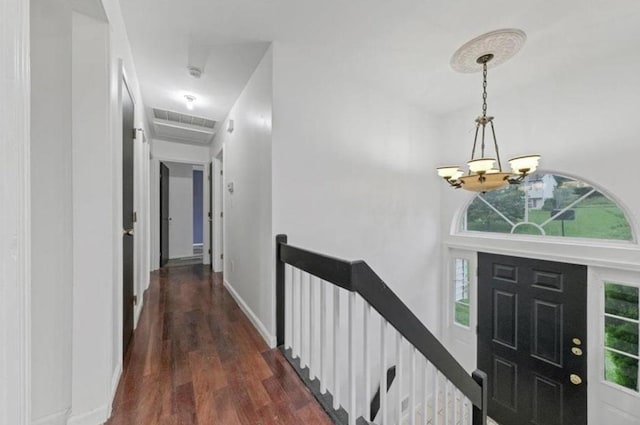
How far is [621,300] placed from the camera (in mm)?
2297

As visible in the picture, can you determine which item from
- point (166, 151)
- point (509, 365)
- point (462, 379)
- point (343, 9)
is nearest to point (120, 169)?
point (343, 9)

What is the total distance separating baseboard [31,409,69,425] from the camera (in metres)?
1.24

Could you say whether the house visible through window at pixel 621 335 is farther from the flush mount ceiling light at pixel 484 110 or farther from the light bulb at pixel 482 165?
the light bulb at pixel 482 165

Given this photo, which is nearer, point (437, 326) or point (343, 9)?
point (343, 9)

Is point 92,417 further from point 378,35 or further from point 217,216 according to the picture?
point 217,216

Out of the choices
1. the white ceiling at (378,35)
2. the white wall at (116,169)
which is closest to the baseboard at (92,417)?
the white wall at (116,169)

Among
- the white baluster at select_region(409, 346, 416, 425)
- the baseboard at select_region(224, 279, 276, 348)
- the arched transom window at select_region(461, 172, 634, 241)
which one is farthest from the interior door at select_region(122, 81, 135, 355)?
the arched transom window at select_region(461, 172, 634, 241)

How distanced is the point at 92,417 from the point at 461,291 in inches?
148

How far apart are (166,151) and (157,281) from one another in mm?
2346

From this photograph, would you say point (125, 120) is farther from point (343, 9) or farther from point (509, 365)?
point (509, 365)

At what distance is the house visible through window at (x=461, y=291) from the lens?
3432mm

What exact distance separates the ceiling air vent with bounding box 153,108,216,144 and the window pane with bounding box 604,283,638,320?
5.01 meters

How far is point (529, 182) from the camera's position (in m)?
2.89

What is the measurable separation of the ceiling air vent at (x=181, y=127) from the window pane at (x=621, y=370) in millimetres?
5295
